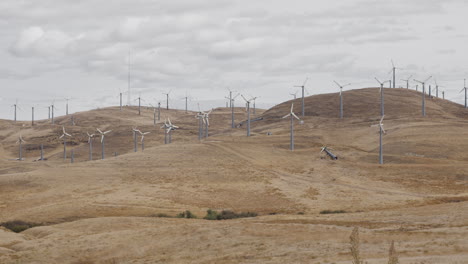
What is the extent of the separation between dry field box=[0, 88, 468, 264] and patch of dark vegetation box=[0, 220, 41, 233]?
1.09 m

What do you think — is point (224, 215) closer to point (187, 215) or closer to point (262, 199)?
point (187, 215)

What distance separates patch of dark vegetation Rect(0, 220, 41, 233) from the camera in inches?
2509

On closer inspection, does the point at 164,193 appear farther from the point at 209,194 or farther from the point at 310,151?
the point at 310,151

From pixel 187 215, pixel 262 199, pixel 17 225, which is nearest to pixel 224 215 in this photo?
pixel 187 215

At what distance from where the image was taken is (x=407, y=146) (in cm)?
11144

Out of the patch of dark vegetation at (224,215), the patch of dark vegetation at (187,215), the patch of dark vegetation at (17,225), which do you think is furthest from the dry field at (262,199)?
the patch of dark vegetation at (224,215)

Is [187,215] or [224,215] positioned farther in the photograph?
[224,215]

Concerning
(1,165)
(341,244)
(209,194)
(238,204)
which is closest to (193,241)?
(341,244)

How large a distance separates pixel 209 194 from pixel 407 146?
46930 mm

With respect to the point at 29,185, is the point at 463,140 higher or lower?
higher

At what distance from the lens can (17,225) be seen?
66625 mm

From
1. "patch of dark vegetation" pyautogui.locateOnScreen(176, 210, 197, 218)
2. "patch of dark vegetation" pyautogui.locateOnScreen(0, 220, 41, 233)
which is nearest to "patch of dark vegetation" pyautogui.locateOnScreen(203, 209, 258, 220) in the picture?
"patch of dark vegetation" pyautogui.locateOnScreen(176, 210, 197, 218)

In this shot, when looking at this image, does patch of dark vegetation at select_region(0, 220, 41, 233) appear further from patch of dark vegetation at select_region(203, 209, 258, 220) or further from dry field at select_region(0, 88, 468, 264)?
patch of dark vegetation at select_region(203, 209, 258, 220)

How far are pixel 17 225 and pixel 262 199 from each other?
1237 inches
